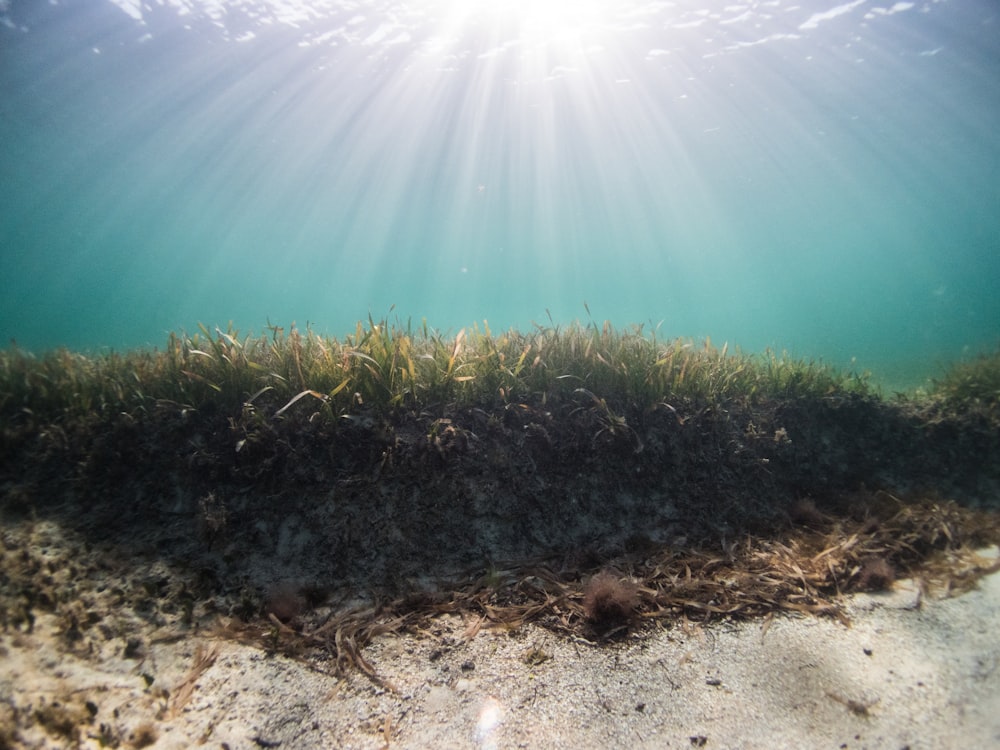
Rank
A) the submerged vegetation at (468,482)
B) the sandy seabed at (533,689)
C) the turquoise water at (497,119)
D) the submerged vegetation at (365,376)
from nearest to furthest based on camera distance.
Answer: the sandy seabed at (533,689)
the submerged vegetation at (468,482)
the submerged vegetation at (365,376)
the turquoise water at (497,119)

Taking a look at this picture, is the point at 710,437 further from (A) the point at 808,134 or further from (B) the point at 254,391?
(A) the point at 808,134

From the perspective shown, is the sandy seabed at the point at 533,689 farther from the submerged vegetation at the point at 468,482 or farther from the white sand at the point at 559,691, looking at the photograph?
the submerged vegetation at the point at 468,482

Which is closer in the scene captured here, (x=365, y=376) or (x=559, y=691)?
(x=559, y=691)

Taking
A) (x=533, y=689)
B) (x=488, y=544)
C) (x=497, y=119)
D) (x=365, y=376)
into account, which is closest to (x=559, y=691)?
(x=533, y=689)

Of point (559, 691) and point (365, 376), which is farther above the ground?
point (365, 376)

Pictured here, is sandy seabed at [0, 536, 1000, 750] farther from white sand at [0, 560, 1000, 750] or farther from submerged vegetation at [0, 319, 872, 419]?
submerged vegetation at [0, 319, 872, 419]

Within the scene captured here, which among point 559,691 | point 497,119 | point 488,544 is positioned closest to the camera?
point 559,691

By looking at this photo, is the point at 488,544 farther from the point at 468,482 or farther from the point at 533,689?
the point at 533,689

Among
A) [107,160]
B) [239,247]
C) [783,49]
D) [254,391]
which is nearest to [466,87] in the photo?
[783,49]

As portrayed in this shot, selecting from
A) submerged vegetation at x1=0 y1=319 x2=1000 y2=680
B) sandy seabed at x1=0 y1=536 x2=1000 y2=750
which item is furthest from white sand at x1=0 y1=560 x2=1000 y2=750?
submerged vegetation at x1=0 y1=319 x2=1000 y2=680

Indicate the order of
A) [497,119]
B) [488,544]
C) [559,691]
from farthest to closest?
[497,119], [488,544], [559,691]

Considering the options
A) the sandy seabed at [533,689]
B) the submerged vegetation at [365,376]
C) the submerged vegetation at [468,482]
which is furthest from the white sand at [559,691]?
the submerged vegetation at [365,376]

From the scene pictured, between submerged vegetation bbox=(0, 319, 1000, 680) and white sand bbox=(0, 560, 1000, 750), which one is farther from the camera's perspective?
submerged vegetation bbox=(0, 319, 1000, 680)

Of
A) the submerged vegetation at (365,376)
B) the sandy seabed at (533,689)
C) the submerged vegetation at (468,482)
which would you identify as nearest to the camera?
the sandy seabed at (533,689)
